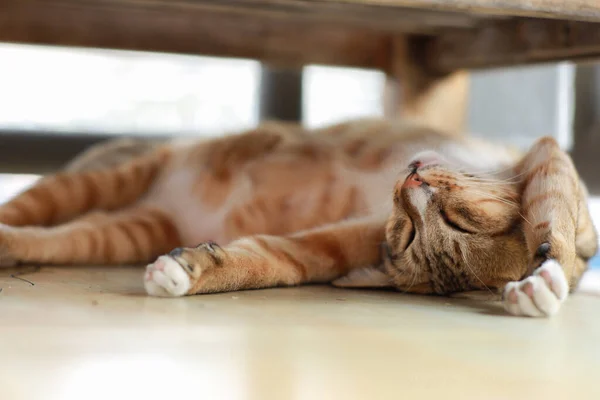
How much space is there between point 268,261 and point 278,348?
2.01 ft

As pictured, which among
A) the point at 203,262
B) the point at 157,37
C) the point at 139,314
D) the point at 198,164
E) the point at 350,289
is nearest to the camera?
the point at 139,314

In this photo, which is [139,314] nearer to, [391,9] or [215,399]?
[215,399]

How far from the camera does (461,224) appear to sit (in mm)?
1903

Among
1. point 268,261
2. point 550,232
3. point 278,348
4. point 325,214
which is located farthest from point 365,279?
point 278,348

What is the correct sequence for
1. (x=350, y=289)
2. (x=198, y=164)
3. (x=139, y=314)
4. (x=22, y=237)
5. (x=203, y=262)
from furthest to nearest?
(x=198, y=164), (x=22, y=237), (x=350, y=289), (x=203, y=262), (x=139, y=314)

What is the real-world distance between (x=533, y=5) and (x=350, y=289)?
2.69 feet

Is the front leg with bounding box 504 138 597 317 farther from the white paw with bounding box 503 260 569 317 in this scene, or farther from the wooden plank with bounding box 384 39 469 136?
the wooden plank with bounding box 384 39 469 136

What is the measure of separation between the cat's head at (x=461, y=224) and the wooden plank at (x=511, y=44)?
739 millimetres

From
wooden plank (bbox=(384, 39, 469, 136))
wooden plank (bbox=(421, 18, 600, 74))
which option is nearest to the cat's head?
wooden plank (bbox=(421, 18, 600, 74))

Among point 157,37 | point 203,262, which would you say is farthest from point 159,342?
point 157,37

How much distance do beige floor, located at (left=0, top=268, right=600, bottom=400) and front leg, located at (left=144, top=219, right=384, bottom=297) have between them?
0.15 ft

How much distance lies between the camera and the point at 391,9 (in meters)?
2.56

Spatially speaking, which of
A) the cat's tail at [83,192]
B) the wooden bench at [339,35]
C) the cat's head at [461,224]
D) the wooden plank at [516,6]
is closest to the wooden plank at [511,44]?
the wooden bench at [339,35]

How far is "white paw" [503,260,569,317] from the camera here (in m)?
1.66
